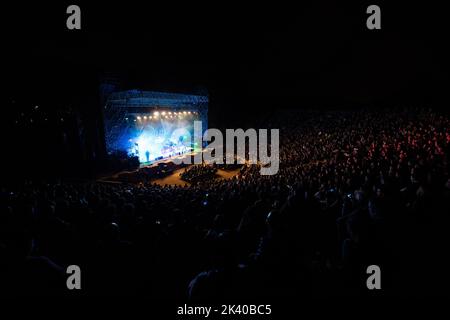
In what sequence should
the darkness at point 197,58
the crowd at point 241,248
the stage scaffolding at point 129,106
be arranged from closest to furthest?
the crowd at point 241,248 → the darkness at point 197,58 → the stage scaffolding at point 129,106

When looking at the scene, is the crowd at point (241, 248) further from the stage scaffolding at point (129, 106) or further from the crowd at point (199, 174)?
the stage scaffolding at point (129, 106)

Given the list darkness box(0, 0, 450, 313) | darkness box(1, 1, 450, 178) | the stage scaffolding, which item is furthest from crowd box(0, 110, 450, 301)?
the stage scaffolding

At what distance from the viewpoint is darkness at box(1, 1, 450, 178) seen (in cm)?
1258

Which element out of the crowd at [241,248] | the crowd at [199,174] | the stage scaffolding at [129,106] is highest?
the stage scaffolding at [129,106]

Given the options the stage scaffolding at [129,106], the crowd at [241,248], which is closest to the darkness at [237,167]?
the crowd at [241,248]

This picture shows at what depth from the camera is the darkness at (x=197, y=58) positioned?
12578mm

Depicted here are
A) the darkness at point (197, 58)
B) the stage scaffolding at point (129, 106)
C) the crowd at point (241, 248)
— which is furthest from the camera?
the stage scaffolding at point (129, 106)

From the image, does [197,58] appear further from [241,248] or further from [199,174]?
[241,248]

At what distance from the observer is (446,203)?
3.38m

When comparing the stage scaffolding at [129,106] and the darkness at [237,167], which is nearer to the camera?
the darkness at [237,167]

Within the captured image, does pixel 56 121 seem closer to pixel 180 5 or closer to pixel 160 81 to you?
pixel 160 81

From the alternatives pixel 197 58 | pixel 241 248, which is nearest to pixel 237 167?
pixel 197 58
